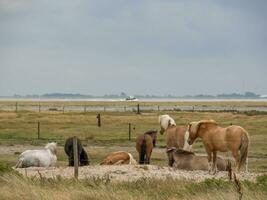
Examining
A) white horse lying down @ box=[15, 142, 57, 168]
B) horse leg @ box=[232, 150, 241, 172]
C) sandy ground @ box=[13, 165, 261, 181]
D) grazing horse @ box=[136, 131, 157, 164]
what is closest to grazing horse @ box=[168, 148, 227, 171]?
sandy ground @ box=[13, 165, 261, 181]

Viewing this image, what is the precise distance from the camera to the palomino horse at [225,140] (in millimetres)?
18078

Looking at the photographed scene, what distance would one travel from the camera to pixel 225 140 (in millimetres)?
18281

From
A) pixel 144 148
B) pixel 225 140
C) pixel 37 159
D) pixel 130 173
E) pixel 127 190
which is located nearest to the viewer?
pixel 127 190

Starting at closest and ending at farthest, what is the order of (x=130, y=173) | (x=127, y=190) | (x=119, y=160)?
(x=127, y=190)
(x=130, y=173)
(x=119, y=160)

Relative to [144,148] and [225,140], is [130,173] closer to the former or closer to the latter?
[225,140]

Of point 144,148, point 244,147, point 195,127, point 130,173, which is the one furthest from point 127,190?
point 144,148

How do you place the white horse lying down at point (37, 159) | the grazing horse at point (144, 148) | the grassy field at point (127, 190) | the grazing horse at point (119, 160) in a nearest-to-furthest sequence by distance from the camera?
the grassy field at point (127, 190), the grazing horse at point (119, 160), the white horse lying down at point (37, 159), the grazing horse at point (144, 148)

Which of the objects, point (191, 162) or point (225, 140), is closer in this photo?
point (225, 140)

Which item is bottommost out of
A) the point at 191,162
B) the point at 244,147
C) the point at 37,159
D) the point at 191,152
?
the point at 37,159

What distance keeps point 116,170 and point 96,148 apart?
48.5 feet

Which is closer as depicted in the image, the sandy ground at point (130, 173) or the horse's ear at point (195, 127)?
the sandy ground at point (130, 173)

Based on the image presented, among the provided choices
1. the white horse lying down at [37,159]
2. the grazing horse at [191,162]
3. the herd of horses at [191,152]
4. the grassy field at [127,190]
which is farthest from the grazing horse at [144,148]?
the grassy field at [127,190]

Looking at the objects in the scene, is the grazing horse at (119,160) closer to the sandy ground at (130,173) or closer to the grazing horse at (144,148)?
the sandy ground at (130,173)

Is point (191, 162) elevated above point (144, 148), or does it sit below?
below
